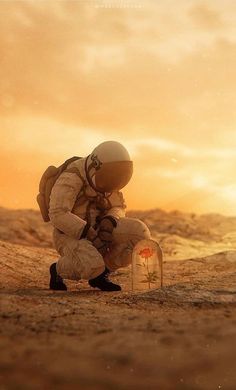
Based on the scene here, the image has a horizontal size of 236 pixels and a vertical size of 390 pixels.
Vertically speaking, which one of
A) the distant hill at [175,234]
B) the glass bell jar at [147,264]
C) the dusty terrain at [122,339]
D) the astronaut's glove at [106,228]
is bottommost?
the dusty terrain at [122,339]

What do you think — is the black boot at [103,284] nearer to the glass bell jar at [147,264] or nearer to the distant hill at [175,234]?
the glass bell jar at [147,264]

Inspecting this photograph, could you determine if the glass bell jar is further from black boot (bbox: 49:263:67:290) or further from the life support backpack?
the life support backpack

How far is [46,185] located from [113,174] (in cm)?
57

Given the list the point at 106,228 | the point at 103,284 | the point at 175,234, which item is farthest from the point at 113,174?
the point at 175,234

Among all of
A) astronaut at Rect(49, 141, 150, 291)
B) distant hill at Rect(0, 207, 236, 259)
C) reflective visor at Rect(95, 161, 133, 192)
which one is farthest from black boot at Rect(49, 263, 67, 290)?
distant hill at Rect(0, 207, 236, 259)

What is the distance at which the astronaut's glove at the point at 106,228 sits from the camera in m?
3.92

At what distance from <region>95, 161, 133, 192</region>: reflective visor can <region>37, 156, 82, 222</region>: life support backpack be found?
374mm

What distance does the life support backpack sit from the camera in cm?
399

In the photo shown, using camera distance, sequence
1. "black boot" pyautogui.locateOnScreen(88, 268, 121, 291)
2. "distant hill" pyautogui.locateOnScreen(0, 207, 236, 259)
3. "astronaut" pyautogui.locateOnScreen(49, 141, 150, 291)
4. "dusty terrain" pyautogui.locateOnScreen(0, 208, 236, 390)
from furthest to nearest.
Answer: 1. "distant hill" pyautogui.locateOnScreen(0, 207, 236, 259)
2. "black boot" pyautogui.locateOnScreen(88, 268, 121, 291)
3. "astronaut" pyautogui.locateOnScreen(49, 141, 150, 291)
4. "dusty terrain" pyautogui.locateOnScreen(0, 208, 236, 390)

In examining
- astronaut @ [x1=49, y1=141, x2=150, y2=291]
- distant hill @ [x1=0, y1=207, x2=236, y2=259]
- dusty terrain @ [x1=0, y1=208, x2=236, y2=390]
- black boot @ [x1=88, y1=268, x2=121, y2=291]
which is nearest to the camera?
dusty terrain @ [x1=0, y1=208, x2=236, y2=390]

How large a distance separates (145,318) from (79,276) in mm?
1331

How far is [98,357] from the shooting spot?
1.80 meters

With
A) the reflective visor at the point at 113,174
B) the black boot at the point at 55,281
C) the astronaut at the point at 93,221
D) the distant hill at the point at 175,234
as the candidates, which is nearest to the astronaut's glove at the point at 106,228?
the astronaut at the point at 93,221

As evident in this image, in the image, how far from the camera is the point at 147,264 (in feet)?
12.3
